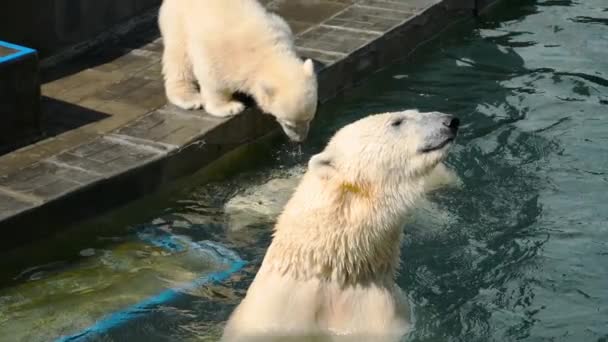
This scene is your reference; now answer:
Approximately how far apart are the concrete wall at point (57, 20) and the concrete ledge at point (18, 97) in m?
1.25

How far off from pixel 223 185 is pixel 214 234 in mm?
776

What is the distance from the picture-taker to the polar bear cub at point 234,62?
24.1 feet

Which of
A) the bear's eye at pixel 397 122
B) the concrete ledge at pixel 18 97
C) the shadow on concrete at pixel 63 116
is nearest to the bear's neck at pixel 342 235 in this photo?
the bear's eye at pixel 397 122

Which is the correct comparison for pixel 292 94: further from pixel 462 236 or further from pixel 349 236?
pixel 349 236

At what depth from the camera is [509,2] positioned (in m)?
11.5

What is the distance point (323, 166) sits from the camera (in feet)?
15.6

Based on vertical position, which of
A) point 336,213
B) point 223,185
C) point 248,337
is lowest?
point 223,185

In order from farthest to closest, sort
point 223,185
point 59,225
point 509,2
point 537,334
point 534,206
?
point 509,2, point 223,185, point 534,206, point 59,225, point 537,334

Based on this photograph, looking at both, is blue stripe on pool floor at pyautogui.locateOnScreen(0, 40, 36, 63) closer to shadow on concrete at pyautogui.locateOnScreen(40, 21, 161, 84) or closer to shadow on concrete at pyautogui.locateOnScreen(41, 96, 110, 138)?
shadow on concrete at pyautogui.locateOnScreen(41, 96, 110, 138)

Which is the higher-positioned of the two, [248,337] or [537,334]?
[248,337]

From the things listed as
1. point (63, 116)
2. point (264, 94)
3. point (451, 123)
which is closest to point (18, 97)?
point (63, 116)

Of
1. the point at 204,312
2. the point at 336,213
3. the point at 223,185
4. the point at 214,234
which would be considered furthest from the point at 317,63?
the point at 336,213

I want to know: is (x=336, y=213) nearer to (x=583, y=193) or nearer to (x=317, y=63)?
(x=583, y=193)

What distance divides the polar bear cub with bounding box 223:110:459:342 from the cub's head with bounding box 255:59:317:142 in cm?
240
